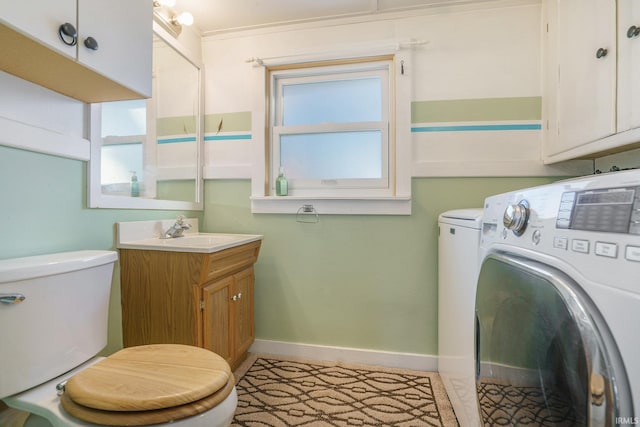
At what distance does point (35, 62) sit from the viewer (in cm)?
94

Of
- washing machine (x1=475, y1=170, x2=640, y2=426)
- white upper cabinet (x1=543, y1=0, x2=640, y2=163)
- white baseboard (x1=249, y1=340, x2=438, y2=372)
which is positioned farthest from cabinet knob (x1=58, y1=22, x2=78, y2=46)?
white upper cabinet (x1=543, y1=0, x2=640, y2=163)

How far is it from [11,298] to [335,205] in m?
1.49

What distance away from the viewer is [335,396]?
1547mm

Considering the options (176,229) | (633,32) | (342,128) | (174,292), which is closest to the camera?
(633,32)

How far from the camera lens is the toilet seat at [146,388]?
744 mm

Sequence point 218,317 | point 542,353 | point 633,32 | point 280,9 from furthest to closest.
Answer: point 280,9
point 218,317
point 633,32
point 542,353

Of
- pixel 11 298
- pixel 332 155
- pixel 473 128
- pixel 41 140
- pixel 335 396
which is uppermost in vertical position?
pixel 473 128

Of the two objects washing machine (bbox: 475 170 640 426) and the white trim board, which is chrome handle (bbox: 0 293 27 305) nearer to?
the white trim board

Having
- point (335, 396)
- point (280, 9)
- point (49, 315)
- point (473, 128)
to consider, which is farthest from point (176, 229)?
point (473, 128)

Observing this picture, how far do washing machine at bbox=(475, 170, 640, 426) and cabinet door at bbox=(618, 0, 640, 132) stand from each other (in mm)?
770

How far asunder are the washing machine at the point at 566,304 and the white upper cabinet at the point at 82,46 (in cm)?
139

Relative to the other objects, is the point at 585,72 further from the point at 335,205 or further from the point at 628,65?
the point at 335,205

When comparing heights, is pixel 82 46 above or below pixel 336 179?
above

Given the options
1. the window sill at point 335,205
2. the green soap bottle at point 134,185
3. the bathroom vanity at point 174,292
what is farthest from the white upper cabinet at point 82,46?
the window sill at point 335,205
